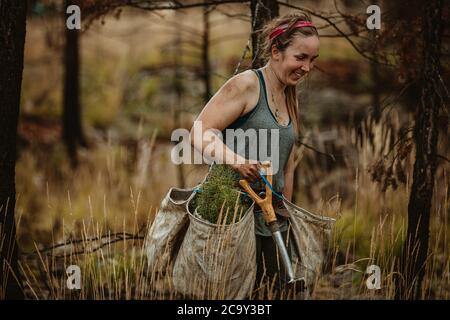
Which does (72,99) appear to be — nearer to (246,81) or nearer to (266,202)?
(246,81)

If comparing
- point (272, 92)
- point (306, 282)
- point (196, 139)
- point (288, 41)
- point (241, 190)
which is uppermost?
point (288, 41)

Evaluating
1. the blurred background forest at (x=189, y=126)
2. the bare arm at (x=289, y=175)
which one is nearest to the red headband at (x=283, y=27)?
the blurred background forest at (x=189, y=126)

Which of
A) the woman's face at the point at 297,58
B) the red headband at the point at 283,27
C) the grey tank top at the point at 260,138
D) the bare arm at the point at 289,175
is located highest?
the red headband at the point at 283,27

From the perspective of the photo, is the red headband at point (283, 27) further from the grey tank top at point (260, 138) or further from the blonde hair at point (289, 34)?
the grey tank top at point (260, 138)

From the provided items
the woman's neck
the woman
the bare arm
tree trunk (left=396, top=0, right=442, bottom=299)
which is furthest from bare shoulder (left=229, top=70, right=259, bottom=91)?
tree trunk (left=396, top=0, right=442, bottom=299)

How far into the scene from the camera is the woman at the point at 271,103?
296 cm

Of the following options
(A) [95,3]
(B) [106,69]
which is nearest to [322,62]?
(B) [106,69]

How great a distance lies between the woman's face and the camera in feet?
10.1

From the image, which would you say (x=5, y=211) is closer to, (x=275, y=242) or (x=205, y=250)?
(x=205, y=250)

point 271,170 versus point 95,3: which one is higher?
point 95,3

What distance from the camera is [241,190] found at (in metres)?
3.05

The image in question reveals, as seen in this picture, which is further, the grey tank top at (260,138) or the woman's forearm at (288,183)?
the woman's forearm at (288,183)

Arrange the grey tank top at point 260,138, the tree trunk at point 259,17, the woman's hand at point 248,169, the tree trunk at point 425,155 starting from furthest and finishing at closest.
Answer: the tree trunk at point 259,17
the tree trunk at point 425,155
the grey tank top at point 260,138
the woman's hand at point 248,169

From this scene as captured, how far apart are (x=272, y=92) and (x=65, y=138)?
25.2 feet
